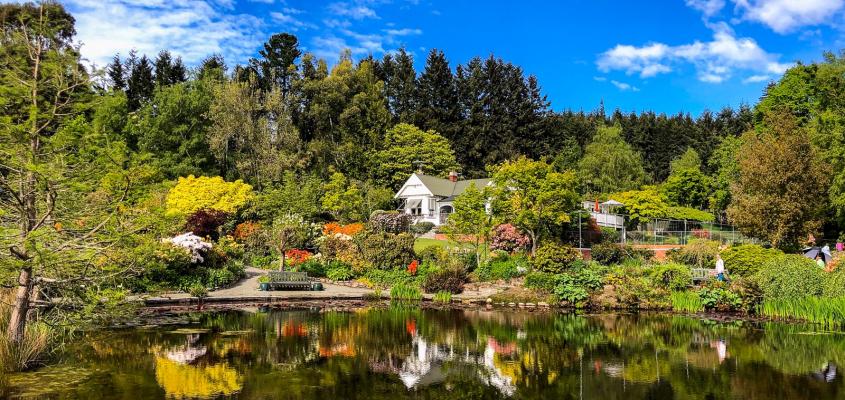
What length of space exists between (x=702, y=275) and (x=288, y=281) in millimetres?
18442

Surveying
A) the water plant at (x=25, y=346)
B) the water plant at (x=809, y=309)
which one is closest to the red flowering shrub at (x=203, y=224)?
the water plant at (x=25, y=346)

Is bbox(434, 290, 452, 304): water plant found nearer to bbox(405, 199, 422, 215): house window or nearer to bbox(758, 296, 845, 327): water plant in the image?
bbox(758, 296, 845, 327): water plant

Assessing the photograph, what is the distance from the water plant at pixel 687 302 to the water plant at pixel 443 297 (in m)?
8.85

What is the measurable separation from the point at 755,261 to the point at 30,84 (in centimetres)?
2622

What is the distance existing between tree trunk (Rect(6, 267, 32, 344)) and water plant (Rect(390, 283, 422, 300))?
15.4m

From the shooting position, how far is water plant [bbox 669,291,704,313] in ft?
70.8

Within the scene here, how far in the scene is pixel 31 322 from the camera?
12.7 m

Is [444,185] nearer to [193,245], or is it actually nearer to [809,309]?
[193,245]

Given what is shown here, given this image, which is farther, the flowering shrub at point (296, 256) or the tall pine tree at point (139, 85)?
the tall pine tree at point (139, 85)

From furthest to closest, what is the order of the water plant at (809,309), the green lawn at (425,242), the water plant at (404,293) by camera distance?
the green lawn at (425,242) → the water plant at (404,293) → the water plant at (809,309)

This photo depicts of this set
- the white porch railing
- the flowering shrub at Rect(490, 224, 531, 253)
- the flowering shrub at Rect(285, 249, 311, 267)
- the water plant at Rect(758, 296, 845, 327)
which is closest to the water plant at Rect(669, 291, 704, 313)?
the water plant at Rect(758, 296, 845, 327)

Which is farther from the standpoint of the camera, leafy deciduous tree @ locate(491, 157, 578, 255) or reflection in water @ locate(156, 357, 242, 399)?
leafy deciduous tree @ locate(491, 157, 578, 255)

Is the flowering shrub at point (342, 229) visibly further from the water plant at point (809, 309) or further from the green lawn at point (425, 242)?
the water plant at point (809, 309)

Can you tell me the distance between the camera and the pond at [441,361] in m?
10.8
